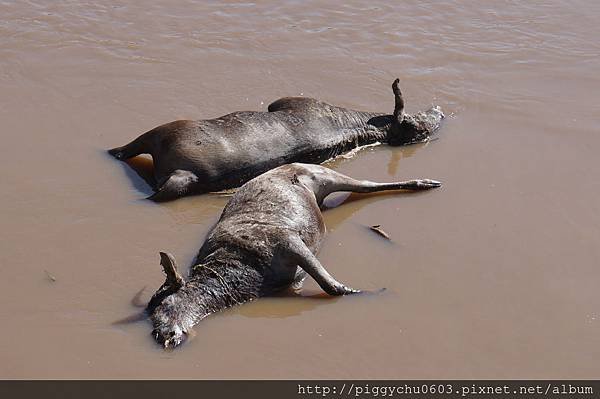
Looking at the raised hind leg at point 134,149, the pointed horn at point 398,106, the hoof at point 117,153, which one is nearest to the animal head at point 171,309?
the raised hind leg at point 134,149

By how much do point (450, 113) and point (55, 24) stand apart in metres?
4.94

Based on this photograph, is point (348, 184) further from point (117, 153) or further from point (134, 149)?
point (117, 153)

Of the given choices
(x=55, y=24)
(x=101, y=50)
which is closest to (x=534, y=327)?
(x=101, y=50)

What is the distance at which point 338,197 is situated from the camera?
711 cm

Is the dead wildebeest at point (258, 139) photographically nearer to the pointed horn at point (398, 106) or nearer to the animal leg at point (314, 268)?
the pointed horn at point (398, 106)

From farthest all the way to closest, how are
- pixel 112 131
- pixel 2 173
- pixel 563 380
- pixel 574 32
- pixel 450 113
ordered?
pixel 574 32 → pixel 450 113 → pixel 112 131 → pixel 2 173 → pixel 563 380

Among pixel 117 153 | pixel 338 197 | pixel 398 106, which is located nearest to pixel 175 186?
pixel 117 153

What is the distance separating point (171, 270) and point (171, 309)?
0.24 meters

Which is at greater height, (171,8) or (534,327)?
(171,8)

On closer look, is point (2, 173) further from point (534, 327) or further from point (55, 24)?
point (534, 327)

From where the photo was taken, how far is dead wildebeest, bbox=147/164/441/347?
496cm

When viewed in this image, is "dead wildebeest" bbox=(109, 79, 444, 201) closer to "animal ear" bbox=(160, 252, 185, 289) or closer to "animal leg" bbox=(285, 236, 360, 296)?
"animal leg" bbox=(285, 236, 360, 296)

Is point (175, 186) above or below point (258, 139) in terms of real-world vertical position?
below

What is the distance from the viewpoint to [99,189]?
6766 millimetres
